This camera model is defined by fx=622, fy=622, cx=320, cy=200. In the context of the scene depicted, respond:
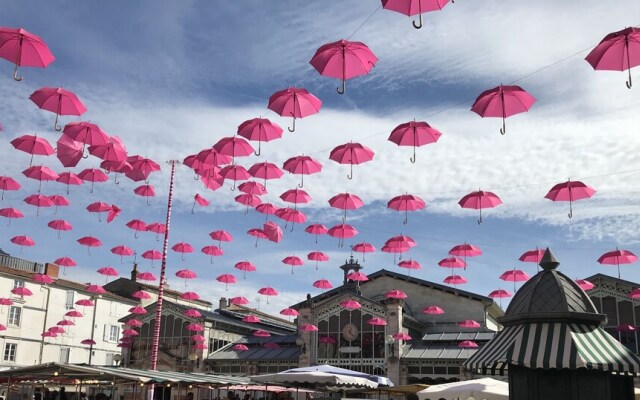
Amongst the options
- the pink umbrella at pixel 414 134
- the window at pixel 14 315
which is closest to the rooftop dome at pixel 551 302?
the pink umbrella at pixel 414 134

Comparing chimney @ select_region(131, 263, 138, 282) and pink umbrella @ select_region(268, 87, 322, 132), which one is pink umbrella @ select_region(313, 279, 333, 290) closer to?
pink umbrella @ select_region(268, 87, 322, 132)

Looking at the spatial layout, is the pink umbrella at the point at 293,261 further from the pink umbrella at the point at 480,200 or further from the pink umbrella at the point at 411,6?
the pink umbrella at the point at 411,6

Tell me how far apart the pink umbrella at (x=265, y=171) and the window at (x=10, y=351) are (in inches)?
1403

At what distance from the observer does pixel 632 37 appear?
11.4m

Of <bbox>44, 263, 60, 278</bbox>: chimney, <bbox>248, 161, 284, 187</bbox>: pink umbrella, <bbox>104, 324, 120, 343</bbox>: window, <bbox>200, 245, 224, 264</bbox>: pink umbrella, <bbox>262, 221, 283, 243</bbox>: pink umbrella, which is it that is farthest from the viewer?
<bbox>104, 324, 120, 343</bbox>: window

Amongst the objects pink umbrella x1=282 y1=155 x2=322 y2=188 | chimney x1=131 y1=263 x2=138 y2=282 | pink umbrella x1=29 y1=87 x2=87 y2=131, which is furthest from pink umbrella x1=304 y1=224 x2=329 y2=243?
chimney x1=131 y1=263 x2=138 y2=282

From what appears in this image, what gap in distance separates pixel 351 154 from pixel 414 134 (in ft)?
8.89

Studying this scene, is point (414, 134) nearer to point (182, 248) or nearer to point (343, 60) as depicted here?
point (343, 60)

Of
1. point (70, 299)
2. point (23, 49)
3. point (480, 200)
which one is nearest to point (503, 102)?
point (480, 200)

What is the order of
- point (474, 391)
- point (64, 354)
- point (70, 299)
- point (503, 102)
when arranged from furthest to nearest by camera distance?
1. point (70, 299)
2. point (64, 354)
3. point (474, 391)
4. point (503, 102)

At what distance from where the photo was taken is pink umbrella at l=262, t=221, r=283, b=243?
81.7ft

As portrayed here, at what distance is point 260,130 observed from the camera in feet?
54.9

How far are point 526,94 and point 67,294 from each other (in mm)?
47744

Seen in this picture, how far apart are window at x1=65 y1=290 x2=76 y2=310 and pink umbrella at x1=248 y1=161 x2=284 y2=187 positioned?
3839cm
